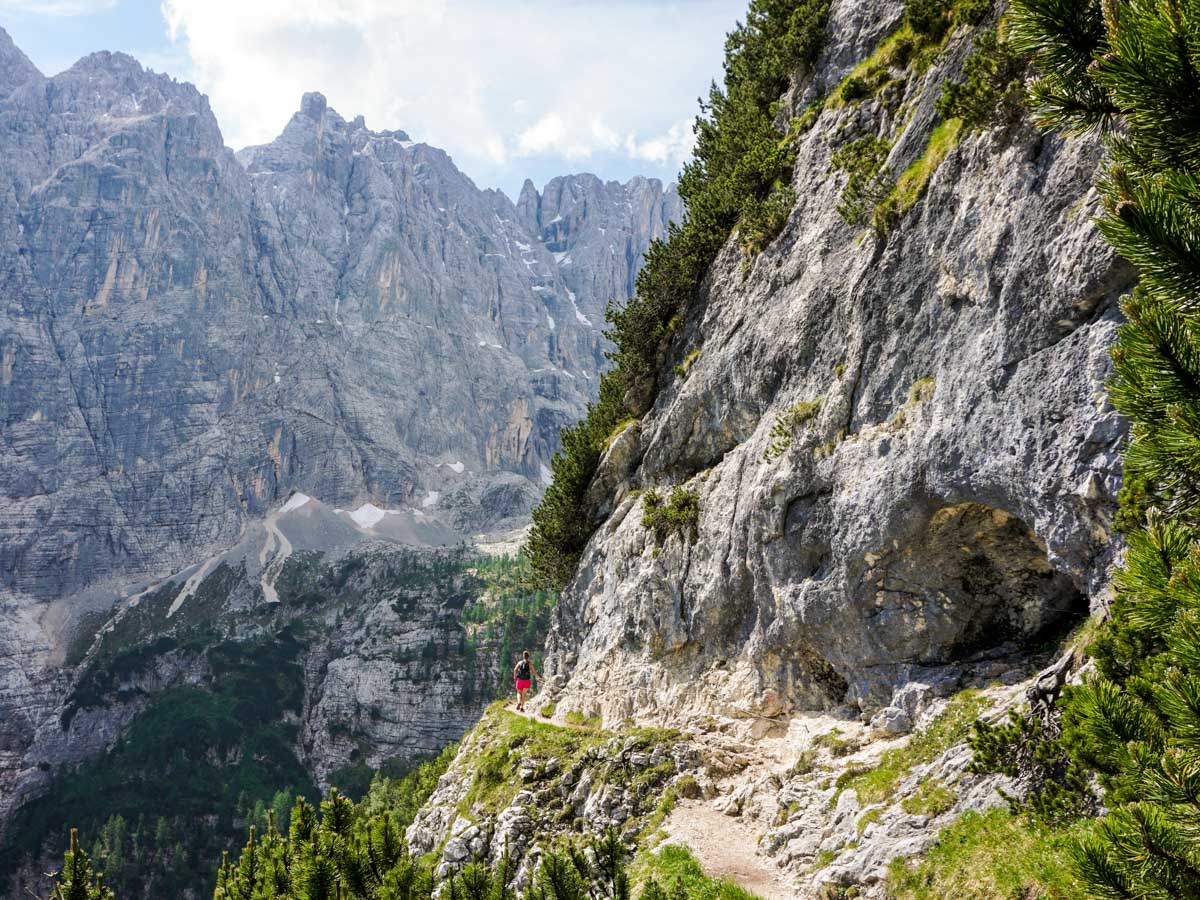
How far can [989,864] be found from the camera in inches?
378

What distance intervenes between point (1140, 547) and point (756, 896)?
10387 mm

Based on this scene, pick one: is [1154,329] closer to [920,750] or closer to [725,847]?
[920,750]

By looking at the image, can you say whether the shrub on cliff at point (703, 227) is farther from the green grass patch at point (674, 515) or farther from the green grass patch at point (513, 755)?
the green grass patch at point (513, 755)

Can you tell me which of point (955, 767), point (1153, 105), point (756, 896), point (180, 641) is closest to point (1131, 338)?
point (1153, 105)

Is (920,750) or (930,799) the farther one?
(920,750)

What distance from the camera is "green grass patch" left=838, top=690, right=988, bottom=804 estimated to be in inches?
523

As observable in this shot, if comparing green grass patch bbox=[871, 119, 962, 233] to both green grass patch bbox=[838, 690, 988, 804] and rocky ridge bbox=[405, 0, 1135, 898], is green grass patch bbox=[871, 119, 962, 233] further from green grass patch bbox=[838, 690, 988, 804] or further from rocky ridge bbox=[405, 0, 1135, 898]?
green grass patch bbox=[838, 690, 988, 804]

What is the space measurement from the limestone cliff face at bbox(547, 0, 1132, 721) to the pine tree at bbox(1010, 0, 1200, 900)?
8.27 meters

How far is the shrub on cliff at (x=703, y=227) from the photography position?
2952 centimetres

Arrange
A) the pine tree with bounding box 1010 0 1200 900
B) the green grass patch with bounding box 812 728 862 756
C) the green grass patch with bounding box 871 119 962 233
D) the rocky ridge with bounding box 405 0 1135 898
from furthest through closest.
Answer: the green grass patch with bounding box 871 119 962 233 < the green grass patch with bounding box 812 728 862 756 < the rocky ridge with bounding box 405 0 1135 898 < the pine tree with bounding box 1010 0 1200 900

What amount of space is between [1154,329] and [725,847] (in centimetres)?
1416

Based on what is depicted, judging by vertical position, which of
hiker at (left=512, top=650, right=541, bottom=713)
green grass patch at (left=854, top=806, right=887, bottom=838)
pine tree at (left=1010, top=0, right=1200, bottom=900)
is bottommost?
green grass patch at (left=854, top=806, right=887, bottom=838)

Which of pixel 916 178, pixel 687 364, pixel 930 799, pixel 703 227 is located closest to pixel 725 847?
pixel 930 799

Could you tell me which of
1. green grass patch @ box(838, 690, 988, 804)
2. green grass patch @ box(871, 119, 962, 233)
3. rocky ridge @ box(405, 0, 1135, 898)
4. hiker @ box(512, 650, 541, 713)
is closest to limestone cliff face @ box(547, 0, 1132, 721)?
rocky ridge @ box(405, 0, 1135, 898)
